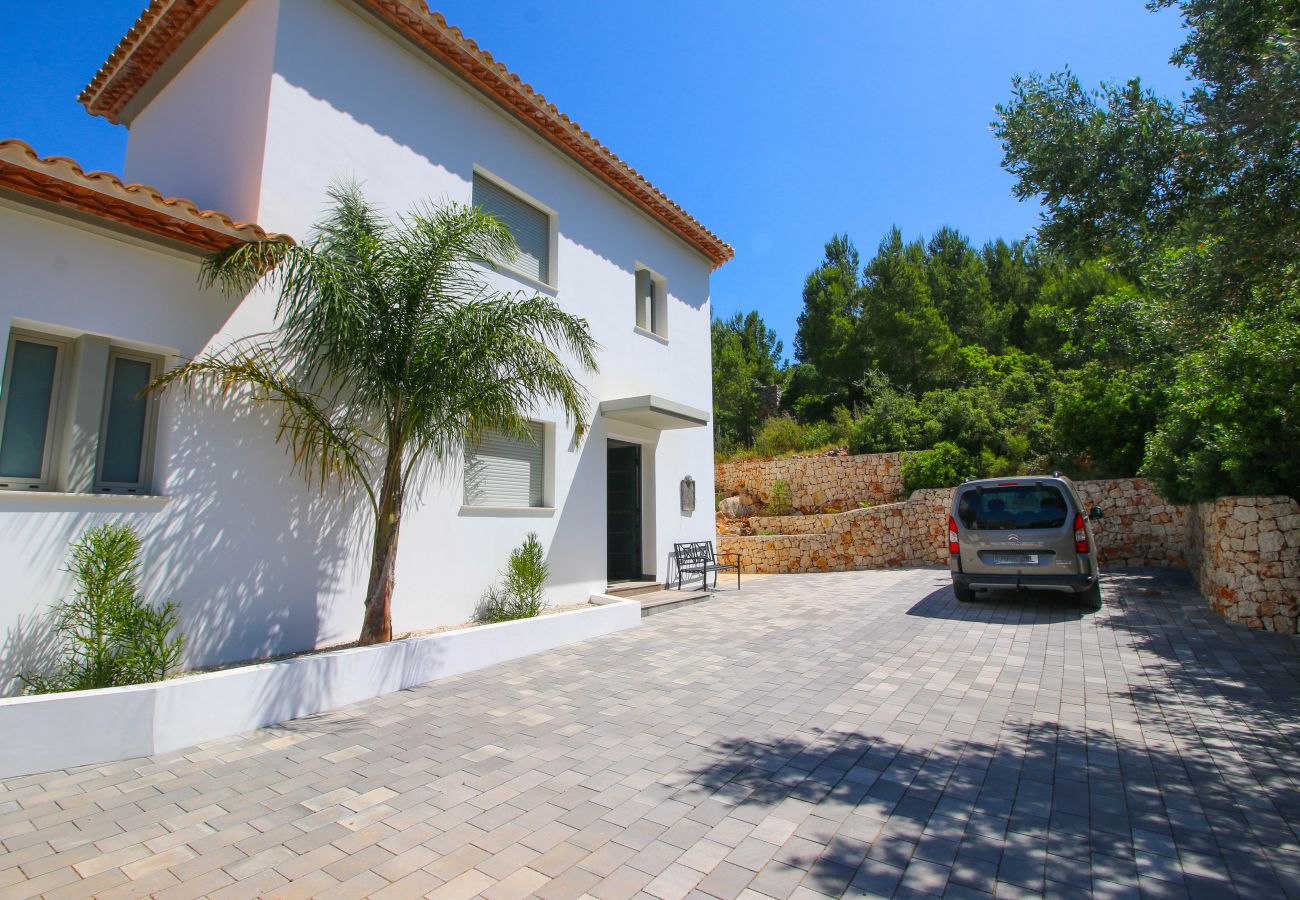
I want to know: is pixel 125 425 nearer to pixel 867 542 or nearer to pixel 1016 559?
pixel 1016 559

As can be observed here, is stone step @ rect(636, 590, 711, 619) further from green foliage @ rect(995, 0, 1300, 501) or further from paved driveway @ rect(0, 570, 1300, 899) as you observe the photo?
green foliage @ rect(995, 0, 1300, 501)

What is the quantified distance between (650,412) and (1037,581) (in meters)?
6.13

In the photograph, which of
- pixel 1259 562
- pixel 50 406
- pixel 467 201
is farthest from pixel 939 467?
pixel 50 406

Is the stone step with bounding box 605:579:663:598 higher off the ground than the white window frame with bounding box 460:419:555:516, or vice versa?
the white window frame with bounding box 460:419:555:516

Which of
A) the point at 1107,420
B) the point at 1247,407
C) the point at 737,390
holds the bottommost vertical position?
the point at 1247,407

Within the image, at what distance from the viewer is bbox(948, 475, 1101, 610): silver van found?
8.47 m

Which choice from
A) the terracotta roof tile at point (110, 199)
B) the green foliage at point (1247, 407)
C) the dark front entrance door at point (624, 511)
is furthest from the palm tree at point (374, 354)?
the green foliage at point (1247, 407)

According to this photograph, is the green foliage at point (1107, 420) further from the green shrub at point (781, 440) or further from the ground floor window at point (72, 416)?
the ground floor window at point (72, 416)

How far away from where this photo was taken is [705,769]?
390cm

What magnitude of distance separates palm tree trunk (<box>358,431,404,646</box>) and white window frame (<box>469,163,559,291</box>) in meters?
3.59

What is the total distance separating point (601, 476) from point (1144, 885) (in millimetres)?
8086

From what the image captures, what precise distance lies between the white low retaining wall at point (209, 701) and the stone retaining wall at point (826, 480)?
14.2 metres

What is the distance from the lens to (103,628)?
444 cm

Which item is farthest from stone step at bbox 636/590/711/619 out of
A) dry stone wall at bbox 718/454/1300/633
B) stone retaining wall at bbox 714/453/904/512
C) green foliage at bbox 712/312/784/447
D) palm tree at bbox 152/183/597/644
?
green foliage at bbox 712/312/784/447
